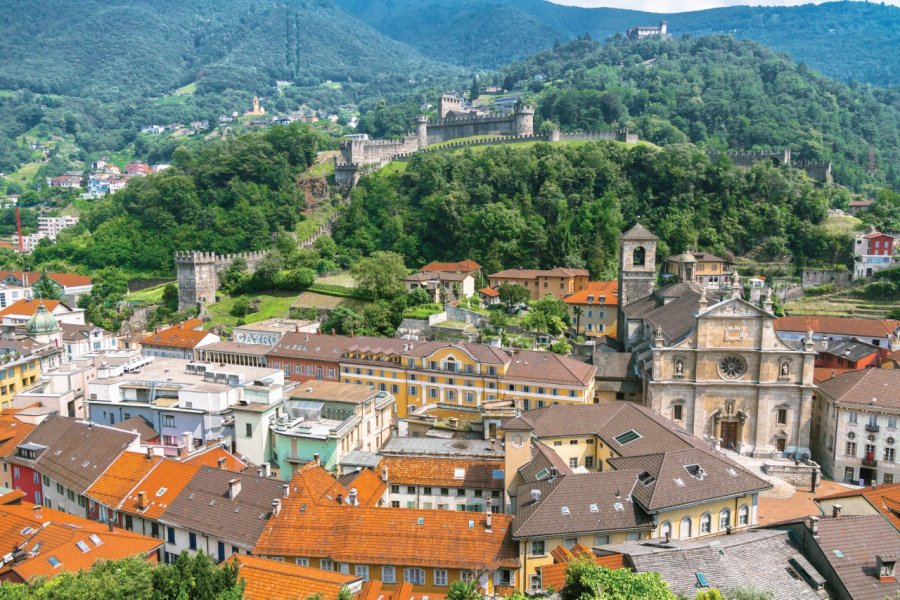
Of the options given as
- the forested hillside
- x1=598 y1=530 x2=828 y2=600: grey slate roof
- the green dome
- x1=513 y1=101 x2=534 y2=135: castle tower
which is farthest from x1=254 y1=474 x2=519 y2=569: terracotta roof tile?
the forested hillside

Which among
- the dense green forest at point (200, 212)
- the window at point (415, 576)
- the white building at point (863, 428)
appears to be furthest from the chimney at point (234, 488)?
the dense green forest at point (200, 212)

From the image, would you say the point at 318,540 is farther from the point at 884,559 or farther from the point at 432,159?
the point at 432,159

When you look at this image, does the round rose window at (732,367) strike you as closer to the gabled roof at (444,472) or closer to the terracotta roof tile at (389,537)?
the gabled roof at (444,472)

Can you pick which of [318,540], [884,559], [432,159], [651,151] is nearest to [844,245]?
[651,151]

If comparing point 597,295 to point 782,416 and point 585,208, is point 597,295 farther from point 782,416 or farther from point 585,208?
point 782,416

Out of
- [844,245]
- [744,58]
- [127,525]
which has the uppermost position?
[744,58]
